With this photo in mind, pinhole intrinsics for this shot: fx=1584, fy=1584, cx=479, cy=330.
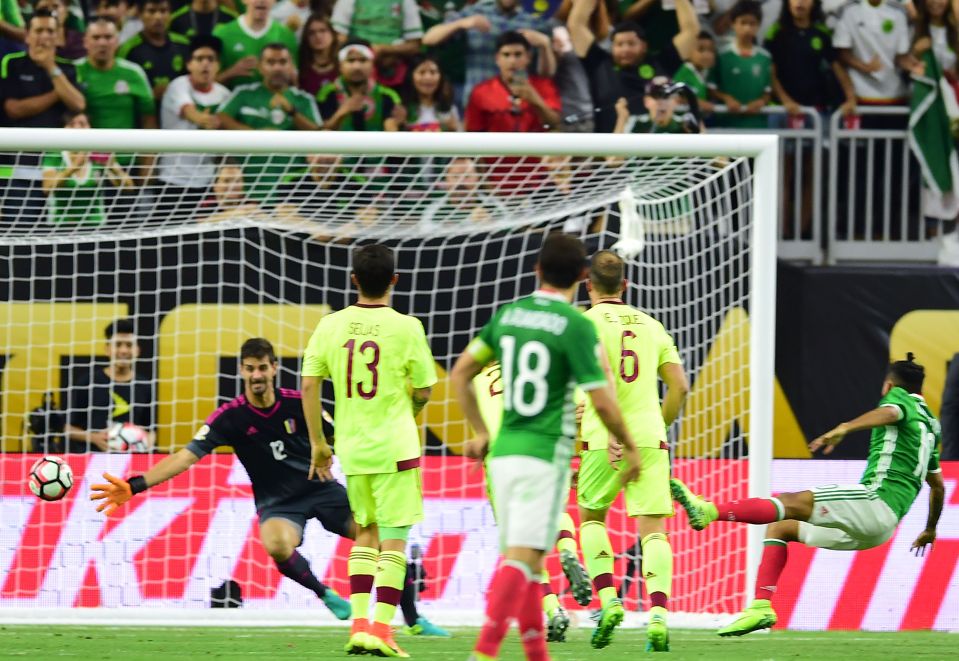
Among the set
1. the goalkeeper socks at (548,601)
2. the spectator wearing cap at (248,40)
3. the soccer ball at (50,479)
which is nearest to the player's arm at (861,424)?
the goalkeeper socks at (548,601)

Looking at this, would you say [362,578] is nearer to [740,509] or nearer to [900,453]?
[740,509]

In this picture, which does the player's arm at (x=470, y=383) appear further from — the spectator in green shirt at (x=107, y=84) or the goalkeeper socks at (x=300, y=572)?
the spectator in green shirt at (x=107, y=84)

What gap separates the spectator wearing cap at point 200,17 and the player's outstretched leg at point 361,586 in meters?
6.54

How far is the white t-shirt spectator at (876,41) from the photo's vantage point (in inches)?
522

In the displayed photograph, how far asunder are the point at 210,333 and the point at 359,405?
12.3ft

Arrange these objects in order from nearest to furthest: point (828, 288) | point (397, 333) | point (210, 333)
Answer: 1. point (397, 333)
2. point (210, 333)
3. point (828, 288)

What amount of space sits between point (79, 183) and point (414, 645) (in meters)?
4.41

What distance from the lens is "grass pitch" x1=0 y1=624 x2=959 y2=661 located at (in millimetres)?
7449

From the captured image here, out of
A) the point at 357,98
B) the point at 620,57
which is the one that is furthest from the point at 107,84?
the point at 620,57

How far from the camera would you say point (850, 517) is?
26.3ft

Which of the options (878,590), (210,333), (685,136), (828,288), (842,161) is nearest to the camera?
(685,136)

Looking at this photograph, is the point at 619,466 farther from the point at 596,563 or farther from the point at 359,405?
the point at 359,405

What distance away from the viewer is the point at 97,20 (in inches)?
480

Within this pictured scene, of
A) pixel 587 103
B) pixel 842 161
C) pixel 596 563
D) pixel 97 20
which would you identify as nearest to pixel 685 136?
pixel 596 563
